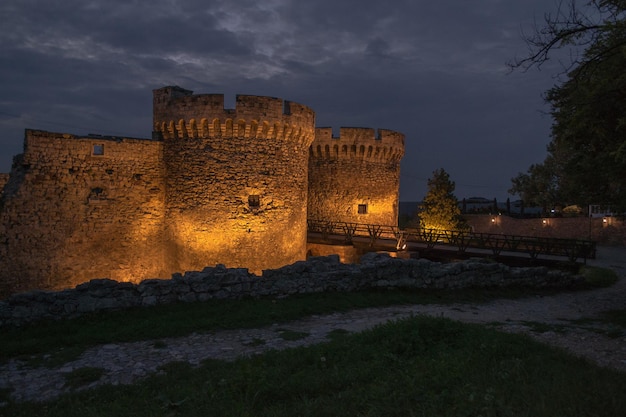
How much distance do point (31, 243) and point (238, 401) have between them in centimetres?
1183

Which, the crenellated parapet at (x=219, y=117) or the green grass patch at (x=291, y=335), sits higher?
the crenellated parapet at (x=219, y=117)

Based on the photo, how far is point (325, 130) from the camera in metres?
24.9

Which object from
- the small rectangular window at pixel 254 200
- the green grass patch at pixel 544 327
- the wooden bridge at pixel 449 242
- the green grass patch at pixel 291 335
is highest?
the small rectangular window at pixel 254 200

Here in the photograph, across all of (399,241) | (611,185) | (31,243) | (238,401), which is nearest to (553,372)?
(238,401)

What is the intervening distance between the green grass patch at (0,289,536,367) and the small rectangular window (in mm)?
5709

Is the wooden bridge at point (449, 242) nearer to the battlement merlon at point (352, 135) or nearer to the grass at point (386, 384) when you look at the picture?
the battlement merlon at point (352, 135)

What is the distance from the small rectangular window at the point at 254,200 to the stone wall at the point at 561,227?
68.5ft

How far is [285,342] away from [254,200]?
8514 millimetres

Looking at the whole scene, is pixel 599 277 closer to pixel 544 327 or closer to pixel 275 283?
pixel 544 327

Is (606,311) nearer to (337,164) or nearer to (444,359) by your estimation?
(444,359)

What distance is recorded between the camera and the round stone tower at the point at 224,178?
15.1 metres

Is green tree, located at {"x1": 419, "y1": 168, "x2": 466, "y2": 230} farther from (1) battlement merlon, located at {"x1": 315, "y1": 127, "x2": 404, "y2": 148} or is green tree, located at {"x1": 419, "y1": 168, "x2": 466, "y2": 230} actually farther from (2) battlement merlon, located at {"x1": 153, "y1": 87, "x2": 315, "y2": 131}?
(2) battlement merlon, located at {"x1": 153, "y1": 87, "x2": 315, "y2": 131}

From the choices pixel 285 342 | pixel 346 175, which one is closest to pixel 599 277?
pixel 285 342

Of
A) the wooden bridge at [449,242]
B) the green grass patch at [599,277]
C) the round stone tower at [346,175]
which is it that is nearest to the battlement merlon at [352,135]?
the round stone tower at [346,175]
